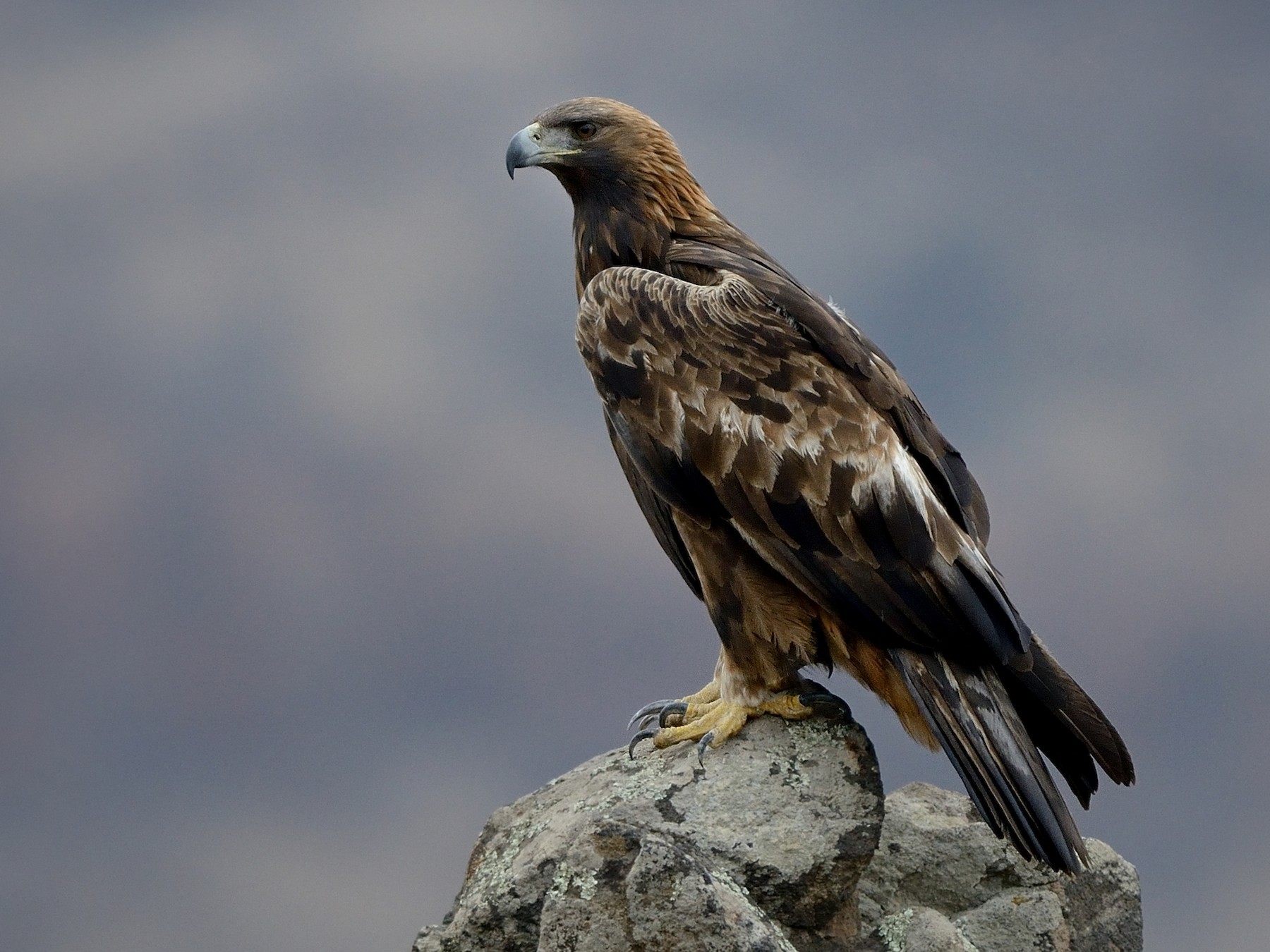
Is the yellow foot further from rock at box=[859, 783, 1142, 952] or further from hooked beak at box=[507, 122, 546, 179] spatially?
hooked beak at box=[507, 122, 546, 179]

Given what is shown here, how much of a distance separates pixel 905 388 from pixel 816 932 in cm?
190

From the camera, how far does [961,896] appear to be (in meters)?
5.16

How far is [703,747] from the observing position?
16.1ft

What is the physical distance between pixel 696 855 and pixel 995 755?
984 millimetres

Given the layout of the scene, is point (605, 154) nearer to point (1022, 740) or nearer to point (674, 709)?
point (674, 709)

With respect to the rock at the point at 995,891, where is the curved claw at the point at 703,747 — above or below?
above

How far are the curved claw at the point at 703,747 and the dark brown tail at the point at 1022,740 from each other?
694 mm

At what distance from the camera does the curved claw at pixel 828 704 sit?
494cm

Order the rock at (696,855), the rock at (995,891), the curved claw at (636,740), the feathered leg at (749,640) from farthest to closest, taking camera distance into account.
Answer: the curved claw at (636,740)
the rock at (995,891)
the feathered leg at (749,640)
the rock at (696,855)

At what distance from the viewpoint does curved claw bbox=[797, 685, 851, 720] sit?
16.2 feet

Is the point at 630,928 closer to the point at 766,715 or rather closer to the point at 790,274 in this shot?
the point at 766,715

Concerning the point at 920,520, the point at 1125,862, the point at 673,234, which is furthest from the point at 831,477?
the point at 1125,862

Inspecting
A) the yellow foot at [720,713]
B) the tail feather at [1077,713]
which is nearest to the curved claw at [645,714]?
the yellow foot at [720,713]

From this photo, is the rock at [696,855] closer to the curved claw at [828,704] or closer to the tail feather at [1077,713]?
the curved claw at [828,704]
